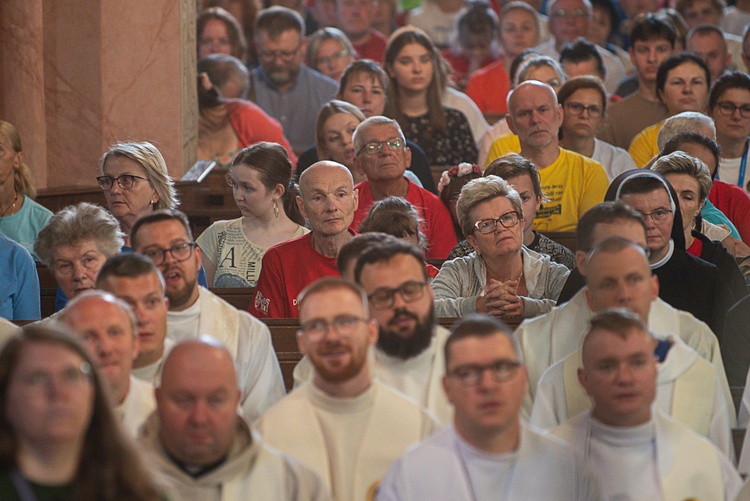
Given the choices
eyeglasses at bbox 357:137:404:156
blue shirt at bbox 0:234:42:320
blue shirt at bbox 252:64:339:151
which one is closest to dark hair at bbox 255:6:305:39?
blue shirt at bbox 252:64:339:151

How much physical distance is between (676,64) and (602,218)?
352 centimetres

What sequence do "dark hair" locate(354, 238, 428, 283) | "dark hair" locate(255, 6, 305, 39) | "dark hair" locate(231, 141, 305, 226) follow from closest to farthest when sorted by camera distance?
"dark hair" locate(354, 238, 428, 283) < "dark hair" locate(231, 141, 305, 226) < "dark hair" locate(255, 6, 305, 39)

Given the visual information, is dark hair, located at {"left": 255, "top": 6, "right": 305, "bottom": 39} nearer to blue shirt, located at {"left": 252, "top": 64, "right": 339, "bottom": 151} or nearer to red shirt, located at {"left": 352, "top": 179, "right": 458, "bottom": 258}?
blue shirt, located at {"left": 252, "top": 64, "right": 339, "bottom": 151}

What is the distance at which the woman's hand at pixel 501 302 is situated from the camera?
19.2 feet

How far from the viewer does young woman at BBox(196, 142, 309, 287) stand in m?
6.84

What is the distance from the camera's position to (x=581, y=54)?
980 cm

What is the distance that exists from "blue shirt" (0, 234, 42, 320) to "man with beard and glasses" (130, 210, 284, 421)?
104cm

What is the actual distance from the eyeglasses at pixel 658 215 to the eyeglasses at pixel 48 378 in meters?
2.90

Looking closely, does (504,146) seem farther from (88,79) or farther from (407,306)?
(407,306)

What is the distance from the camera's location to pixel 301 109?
387 inches

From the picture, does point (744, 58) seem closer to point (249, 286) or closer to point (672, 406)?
point (249, 286)

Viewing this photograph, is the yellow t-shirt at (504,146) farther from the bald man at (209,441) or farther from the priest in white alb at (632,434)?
the bald man at (209,441)

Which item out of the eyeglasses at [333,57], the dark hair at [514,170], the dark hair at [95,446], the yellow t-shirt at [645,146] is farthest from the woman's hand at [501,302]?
the eyeglasses at [333,57]

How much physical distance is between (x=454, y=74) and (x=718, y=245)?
530 centimetres
